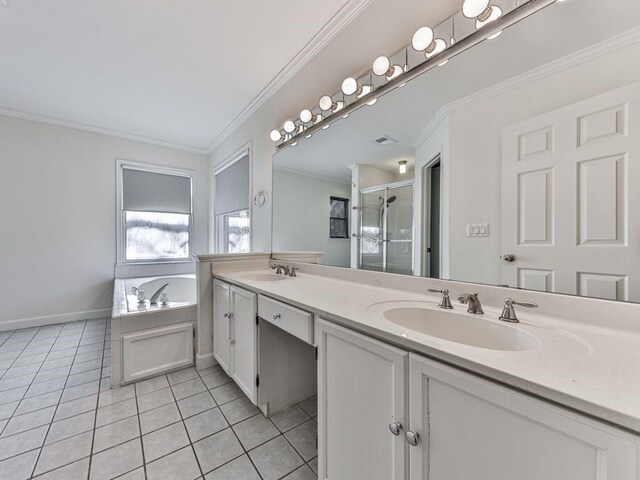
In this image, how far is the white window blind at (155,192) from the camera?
11.8ft

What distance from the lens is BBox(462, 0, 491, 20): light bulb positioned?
1.06 metres

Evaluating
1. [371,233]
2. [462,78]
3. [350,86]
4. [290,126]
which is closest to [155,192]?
[290,126]

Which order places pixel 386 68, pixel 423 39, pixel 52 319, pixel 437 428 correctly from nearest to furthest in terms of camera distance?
pixel 437 428 < pixel 423 39 < pixel 386 68 < pixel 52 319

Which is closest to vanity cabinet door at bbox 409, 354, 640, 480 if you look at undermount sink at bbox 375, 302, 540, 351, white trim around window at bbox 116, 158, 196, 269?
undermount sink at bbox 375, 302, 540, 351

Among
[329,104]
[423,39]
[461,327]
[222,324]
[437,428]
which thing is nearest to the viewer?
[437,428]

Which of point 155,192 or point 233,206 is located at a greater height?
point 155,192

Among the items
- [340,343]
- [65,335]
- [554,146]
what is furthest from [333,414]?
[65,335]

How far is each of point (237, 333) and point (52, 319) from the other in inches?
119

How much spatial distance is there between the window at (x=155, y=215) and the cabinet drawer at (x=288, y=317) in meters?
3.10

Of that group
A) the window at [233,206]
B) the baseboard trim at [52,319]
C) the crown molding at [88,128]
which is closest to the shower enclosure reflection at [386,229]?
the window at [233,206]

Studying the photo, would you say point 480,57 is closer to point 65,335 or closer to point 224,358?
point 224,358

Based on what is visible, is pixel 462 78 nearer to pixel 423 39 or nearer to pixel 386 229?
pixel 423 39

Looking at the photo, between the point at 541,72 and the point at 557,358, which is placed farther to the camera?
the point at 541,72

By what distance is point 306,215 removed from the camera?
2170 mm
